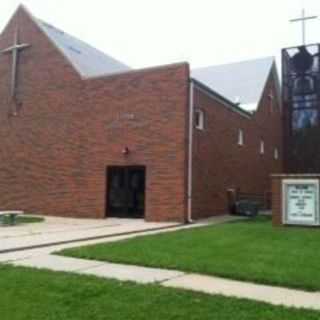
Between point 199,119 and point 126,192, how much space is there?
13.0ft

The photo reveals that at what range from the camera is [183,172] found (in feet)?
62.6

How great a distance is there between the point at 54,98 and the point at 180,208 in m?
7.57

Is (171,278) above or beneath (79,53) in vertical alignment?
beneath

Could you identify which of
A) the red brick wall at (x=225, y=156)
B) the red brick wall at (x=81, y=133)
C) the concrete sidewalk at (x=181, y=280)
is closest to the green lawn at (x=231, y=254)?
the concrete sidewalk at (x=181, y=280)

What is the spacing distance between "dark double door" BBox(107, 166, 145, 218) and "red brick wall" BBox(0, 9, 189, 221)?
348mm

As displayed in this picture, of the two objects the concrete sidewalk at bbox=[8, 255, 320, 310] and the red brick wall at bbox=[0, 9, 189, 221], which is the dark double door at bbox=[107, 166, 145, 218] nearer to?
the red brick wall at bbox=[0, 9, 189, 221]

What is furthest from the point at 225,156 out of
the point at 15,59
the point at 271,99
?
the point at 271,99

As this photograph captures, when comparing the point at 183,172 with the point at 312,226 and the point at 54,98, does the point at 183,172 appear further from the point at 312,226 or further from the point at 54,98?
the point at 54,98

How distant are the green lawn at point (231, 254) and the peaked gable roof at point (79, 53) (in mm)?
10630

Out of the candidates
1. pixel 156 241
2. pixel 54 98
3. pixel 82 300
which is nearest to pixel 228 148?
pixel 54 98

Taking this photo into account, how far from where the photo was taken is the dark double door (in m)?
20.4

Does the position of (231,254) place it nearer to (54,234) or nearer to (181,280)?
(181,280)

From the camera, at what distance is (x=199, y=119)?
21.0 m

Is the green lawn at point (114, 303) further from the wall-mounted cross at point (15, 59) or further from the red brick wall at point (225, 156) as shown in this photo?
the wall-mounted cross at point (15, 59)
